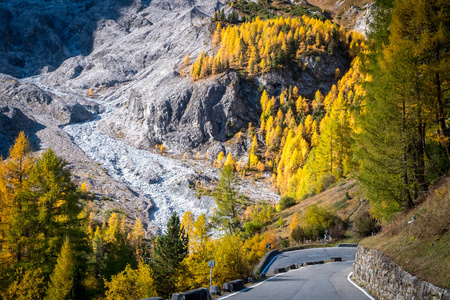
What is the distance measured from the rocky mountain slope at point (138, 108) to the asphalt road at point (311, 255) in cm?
5059

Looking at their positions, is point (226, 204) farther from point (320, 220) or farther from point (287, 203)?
point (287, 203)

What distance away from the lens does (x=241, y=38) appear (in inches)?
5497

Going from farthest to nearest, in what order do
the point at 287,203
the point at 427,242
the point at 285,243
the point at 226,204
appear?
the point at 287,203 < the point at 285,243 < the point at 226,204 < the point at 427,242

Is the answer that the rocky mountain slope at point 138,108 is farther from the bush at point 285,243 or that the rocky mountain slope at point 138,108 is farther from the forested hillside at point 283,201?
the bush at point 285,243

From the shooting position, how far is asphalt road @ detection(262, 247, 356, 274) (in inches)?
992

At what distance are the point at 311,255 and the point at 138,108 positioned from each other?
4447 inches

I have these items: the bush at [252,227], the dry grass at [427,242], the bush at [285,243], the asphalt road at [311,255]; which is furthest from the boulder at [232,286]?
the bush at [252,227]

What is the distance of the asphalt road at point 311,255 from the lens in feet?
82.6

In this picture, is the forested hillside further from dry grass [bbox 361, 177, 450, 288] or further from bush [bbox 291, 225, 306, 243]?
dry grass [bbox 361, 177, 450, 288]

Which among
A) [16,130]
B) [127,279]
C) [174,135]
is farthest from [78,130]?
[127,279]

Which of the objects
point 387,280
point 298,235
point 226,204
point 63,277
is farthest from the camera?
point 298,235

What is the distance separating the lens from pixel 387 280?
9.07 metres

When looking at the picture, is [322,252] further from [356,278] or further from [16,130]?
[16,130]

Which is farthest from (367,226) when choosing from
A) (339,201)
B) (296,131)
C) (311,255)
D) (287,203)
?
(296,131)
